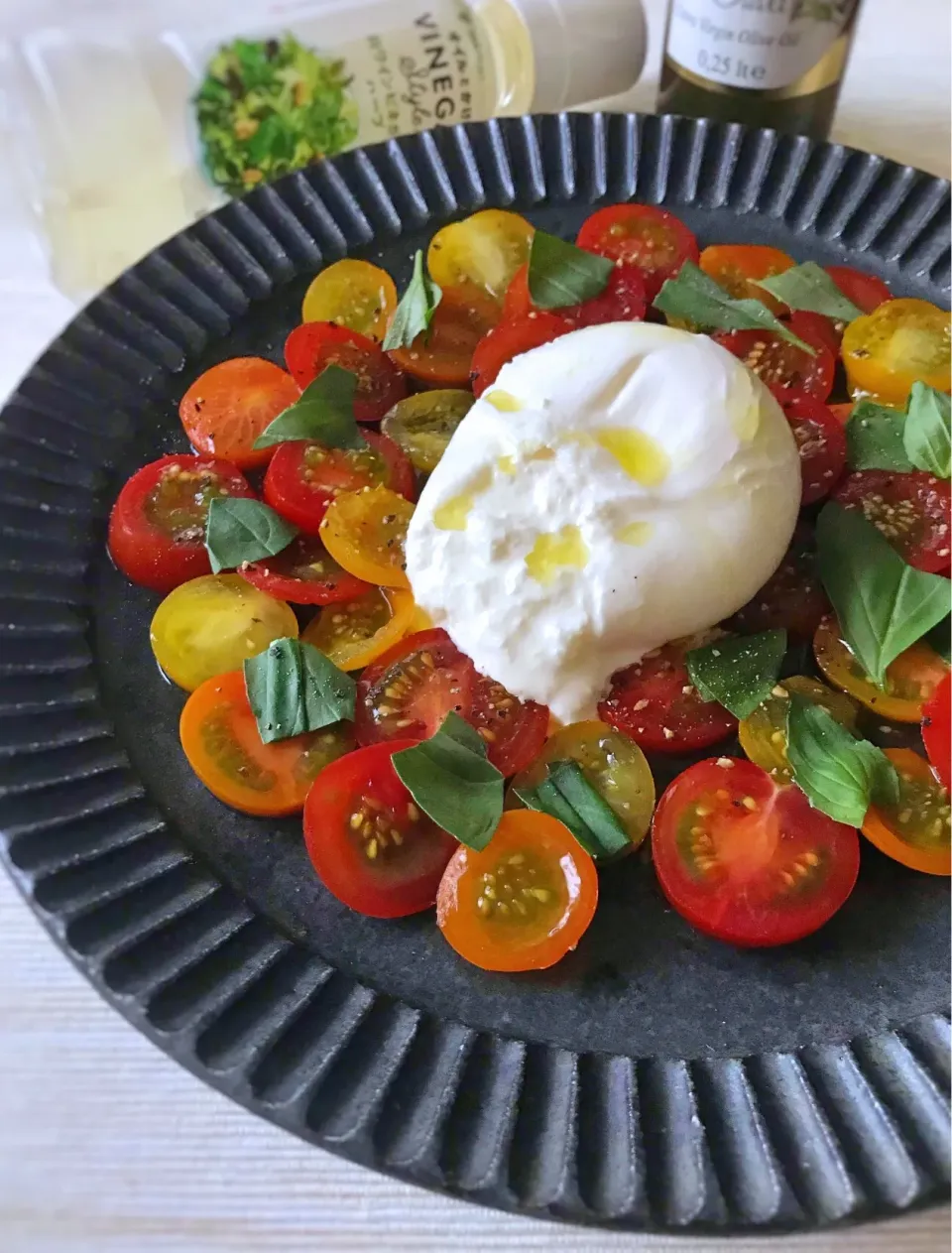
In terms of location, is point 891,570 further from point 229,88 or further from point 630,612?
Answer: point 229,88

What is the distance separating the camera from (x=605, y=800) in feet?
3.52

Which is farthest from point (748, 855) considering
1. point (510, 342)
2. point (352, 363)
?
point (352, 363)

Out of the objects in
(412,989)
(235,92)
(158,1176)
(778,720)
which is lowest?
(158,1176)

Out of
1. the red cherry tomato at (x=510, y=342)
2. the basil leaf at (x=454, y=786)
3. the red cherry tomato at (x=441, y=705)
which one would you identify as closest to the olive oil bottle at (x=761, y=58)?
the red cherry tomato at (x=510, y=342)

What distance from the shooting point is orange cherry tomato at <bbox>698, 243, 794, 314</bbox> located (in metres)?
1.46

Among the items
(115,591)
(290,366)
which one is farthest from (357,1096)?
(290,366)

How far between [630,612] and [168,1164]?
71 centimetres

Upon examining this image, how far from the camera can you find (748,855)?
1018mm

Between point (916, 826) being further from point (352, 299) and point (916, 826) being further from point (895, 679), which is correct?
point (352, 299)

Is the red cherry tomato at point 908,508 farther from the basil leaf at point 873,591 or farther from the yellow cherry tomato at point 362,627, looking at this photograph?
the yellow cherry tomato at point 362,627

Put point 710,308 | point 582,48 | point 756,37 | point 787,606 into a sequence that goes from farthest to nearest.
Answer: point 582,48 → point 756,37 → point 710,308 → point 787,606

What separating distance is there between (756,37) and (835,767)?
106cm

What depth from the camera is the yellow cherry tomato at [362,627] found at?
1.17 metres

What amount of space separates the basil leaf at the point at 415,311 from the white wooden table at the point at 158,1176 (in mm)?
848
